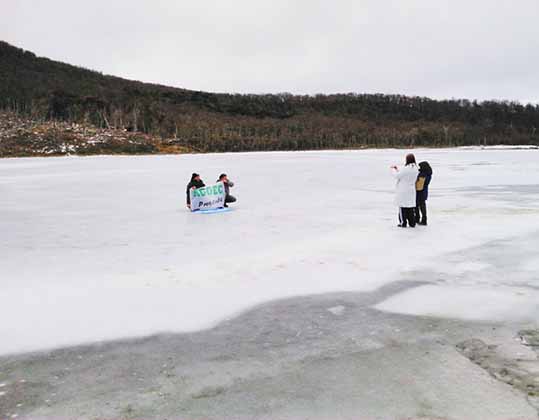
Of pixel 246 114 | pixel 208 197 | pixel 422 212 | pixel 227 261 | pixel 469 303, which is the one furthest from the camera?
pixel 246 114

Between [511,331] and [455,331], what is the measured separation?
49 centimetres

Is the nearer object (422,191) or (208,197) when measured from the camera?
(422,191)

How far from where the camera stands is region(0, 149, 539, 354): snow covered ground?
5543mm

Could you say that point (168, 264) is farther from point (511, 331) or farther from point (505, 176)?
point (505, 176)

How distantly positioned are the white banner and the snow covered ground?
2.13 feet

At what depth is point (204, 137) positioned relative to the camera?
102m

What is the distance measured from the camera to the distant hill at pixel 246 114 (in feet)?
362

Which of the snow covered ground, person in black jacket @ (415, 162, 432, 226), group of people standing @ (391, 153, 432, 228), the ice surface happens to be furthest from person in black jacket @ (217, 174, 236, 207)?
the ice surface

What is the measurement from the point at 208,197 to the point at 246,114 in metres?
149

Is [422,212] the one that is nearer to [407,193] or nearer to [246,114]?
[407,193]

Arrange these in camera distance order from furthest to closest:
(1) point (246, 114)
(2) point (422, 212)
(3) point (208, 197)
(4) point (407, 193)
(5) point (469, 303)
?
(1) point (246, 114) → (3) point (208, 197) → (2) point (422, 212) → (4) point (407, 193) → (5) point (469, 303)

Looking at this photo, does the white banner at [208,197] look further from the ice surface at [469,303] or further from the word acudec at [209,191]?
the ice surface at [469,303]

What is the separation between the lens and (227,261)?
7918 millimetres

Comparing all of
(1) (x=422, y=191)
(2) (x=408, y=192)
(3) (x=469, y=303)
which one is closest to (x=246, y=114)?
(1) (x=422, y=191)
